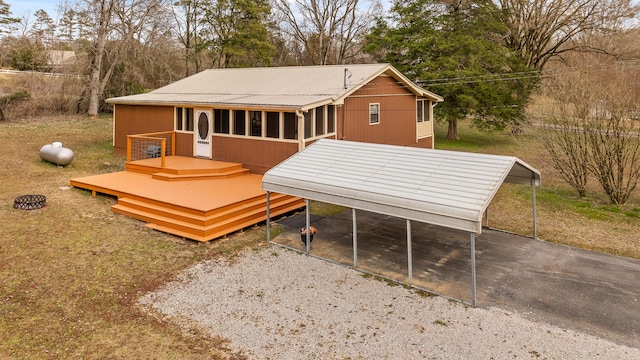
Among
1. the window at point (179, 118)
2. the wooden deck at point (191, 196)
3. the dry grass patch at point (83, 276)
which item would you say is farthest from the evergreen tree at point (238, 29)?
the dry grass patch at point (83, 276)

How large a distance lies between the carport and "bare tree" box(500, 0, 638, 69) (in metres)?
17.8

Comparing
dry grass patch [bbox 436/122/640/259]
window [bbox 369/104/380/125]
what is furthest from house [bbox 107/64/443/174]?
dry grass patch [bbox 436/122/640/259]

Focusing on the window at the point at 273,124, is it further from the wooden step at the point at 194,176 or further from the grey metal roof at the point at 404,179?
the grey metal roof at the point at 404,179

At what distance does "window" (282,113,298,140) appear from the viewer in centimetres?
1109

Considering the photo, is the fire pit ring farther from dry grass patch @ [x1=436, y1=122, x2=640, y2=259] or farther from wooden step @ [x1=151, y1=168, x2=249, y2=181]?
dry grass patch @ [x1=436, y1=122, x2=640, y2=259]

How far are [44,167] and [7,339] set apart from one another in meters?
10.3

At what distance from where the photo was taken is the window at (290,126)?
11.1 meters

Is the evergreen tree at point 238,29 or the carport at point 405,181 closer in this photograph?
the carport at point 405,181

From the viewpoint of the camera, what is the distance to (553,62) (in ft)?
81.4

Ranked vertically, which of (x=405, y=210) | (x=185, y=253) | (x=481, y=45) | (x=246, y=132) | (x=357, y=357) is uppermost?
(x=481, y=45)

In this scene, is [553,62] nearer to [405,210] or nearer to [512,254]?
[512,254]

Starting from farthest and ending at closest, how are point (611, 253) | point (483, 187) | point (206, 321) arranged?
point (611, 253), point (483, 187), point (206, 321)

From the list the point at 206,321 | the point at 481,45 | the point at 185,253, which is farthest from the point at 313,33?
the point at 206,321

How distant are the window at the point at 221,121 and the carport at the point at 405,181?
4.35 m
